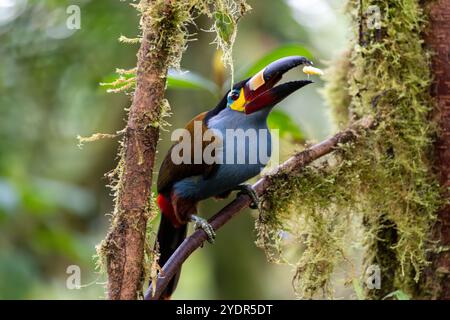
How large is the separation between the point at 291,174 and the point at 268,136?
0.25 meters

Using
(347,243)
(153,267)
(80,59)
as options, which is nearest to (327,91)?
(347,243)

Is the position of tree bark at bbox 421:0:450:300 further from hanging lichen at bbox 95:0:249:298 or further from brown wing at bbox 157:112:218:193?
hanging lichen at bbox 95:0:249:298

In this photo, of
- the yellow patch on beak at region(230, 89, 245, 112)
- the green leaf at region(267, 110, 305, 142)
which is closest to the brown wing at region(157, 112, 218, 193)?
the yellow patch on beak at region(230, 89, 245, 112)

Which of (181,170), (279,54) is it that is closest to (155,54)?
(181,170)

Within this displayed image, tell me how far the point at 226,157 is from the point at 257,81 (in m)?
0.36

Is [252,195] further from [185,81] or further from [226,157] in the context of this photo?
[185,81]

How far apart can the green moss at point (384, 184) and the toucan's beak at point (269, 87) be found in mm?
349

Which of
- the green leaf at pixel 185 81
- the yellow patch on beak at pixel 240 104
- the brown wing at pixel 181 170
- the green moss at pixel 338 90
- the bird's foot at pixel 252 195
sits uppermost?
the green moss at pixel 338 90

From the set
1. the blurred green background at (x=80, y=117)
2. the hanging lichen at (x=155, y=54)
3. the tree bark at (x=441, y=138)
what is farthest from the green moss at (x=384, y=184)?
the blurred green background at (x=80, y=117)

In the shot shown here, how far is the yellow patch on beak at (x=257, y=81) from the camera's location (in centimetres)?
267

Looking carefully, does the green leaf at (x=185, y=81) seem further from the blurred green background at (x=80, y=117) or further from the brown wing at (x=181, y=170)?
the blurred green background at (x=80, y=117)

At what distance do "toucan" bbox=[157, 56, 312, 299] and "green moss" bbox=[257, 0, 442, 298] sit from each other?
0.19 m

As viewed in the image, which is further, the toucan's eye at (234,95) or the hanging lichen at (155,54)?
the toucan's eye at (234,95)

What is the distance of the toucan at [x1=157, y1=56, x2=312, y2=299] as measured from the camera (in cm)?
269
